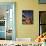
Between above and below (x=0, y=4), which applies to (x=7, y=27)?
below

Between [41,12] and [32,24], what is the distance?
54cm

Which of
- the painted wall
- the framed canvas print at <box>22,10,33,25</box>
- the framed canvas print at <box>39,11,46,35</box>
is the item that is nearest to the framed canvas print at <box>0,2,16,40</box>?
the painted wall

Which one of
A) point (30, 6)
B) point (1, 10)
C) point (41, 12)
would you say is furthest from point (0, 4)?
point (41, 12)

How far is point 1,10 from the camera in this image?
5.28m

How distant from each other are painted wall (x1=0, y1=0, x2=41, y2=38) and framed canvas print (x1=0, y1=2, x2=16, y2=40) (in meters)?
0.19

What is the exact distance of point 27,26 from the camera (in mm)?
5180

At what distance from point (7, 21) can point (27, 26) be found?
773 millimetres

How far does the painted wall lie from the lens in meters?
5.12

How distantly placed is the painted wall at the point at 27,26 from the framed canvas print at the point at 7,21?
19 centimetres

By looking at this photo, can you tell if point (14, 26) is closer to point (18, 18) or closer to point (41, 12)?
point (18, 18)

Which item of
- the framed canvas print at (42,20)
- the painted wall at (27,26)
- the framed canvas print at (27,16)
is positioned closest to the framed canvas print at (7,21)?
the painted wall at (27,26)

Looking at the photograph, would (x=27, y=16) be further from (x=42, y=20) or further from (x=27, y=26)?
(x=42, y=20)

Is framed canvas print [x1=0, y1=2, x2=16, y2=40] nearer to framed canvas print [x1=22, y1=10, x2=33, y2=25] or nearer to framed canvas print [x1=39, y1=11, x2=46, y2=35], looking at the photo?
framed canvas print [x1=22, y1=10, x2=33, y2=25]

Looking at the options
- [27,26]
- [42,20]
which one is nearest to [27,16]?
[27,26]
